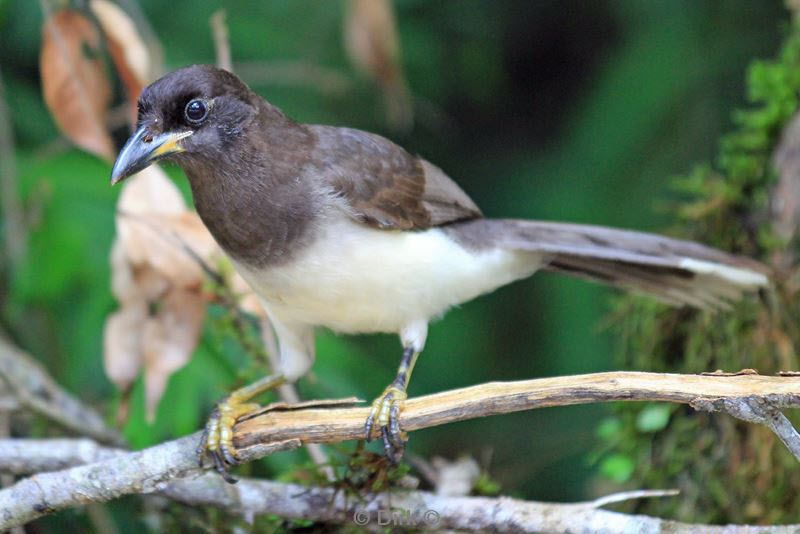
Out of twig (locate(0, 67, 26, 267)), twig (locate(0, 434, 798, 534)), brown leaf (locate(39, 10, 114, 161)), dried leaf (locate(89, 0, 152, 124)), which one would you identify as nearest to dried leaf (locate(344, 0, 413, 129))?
dried leaf (locate(89, 0, 152, 124))

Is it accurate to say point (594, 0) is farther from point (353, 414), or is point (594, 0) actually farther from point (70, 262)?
point (353, 414)

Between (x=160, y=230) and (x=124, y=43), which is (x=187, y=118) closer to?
(x=160, y=230)

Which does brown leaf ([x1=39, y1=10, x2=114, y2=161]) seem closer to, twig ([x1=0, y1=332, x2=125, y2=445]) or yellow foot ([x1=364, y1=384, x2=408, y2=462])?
twig ([x1=0, y1=332, x2=125, y2=445])

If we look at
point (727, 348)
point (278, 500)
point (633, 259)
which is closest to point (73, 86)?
point (278, 500)

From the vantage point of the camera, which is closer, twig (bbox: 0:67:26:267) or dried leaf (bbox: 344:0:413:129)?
twig (bbox: 0:67:26:267)

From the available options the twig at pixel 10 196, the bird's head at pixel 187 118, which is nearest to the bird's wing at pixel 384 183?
the bird's head at pixel 187 118

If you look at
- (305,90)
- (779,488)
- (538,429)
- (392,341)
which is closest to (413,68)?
(305,90)

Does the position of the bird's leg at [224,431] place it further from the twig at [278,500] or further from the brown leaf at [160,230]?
the brown leaf at [160,230]
